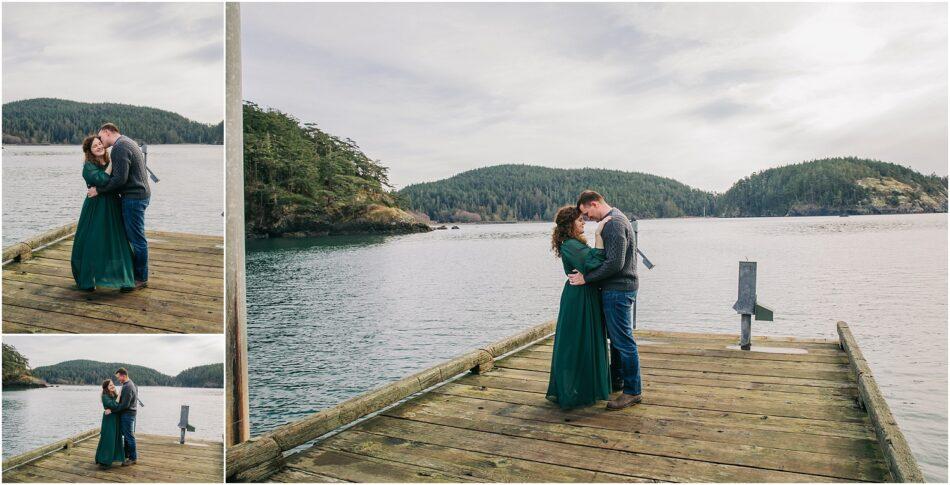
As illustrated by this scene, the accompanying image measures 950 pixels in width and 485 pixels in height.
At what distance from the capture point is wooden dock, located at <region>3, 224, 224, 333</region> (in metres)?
2.52

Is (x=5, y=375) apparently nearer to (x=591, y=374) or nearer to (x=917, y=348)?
(x=591, y=374)

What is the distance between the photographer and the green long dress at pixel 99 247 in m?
2.70

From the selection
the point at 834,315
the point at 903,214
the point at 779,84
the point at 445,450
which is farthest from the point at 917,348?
the point at 903,214

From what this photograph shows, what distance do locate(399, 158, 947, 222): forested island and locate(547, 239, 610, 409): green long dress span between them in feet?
440

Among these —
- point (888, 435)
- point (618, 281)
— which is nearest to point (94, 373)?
point (618, 281)

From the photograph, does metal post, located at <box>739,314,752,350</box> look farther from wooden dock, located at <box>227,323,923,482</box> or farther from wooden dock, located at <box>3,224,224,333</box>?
wooden dock, located at <box>3,224,224,333</box>

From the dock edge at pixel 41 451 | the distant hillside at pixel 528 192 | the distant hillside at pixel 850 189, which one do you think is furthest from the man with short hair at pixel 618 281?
the distant hillside at pixel 850 189

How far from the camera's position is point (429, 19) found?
7756cm

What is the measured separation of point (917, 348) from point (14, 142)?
2246 cm

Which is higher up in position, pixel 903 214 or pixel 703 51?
pixel 703 51

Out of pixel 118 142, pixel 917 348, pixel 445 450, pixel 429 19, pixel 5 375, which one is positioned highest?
pixel 429 19

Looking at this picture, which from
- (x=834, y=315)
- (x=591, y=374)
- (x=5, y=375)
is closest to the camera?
(x=5, y=375)

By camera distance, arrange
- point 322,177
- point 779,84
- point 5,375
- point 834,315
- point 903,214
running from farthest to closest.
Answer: point 903,214 < point 779,84 < point 322,177 < point 834,315 < point 5,375

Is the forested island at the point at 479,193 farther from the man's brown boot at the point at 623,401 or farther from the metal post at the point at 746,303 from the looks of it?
the man's brown boot at the point at 623,401
